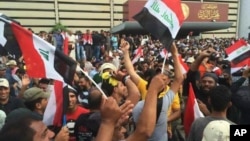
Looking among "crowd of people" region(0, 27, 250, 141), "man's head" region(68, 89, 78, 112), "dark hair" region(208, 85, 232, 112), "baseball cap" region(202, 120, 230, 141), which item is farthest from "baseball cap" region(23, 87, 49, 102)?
"baseball cap" region(202, 120, 230, 141)

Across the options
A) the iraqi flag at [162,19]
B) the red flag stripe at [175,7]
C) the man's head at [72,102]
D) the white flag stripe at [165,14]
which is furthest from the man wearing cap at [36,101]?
the red flag stripe at [175,7]

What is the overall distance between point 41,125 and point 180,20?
2.06 meters

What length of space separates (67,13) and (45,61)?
21.0m

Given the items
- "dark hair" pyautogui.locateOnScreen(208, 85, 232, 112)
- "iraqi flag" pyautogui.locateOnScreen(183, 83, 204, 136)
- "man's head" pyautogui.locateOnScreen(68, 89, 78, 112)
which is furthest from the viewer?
"man's head" pyautogui.locateOnScreen(68, 89, 78, 112)

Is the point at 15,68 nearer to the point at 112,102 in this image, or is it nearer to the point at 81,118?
the point at 81,118

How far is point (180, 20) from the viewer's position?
341cm

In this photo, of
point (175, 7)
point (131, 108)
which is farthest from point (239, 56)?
point (131, 108)

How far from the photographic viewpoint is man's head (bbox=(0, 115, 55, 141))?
161 centimetres

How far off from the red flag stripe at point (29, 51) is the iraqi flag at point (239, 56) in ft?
10.2

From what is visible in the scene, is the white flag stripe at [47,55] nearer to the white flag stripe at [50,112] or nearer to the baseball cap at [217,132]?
the white flag stripe at [50,112]

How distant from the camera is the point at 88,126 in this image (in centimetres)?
271

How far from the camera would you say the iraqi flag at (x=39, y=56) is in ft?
8.82

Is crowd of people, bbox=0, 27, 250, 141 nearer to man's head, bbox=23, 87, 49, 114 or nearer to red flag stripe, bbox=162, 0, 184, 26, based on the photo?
man's head, bbox=23, 87, 49, 114

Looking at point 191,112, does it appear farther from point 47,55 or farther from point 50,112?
point 47,55
